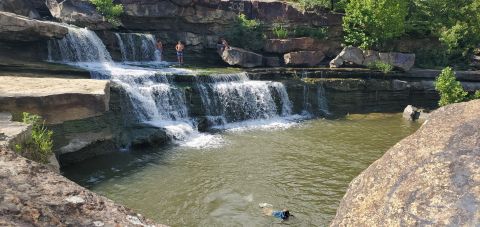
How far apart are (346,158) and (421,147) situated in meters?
11.3

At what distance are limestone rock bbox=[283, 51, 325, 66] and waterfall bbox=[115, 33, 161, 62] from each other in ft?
25.9

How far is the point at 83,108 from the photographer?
12.4m

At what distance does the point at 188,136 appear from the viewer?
17188mm

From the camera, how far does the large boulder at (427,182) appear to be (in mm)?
3172

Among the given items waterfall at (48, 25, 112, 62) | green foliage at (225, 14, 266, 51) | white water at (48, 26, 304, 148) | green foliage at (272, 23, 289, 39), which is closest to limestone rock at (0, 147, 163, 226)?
white water at (48, 26, 304, 148)

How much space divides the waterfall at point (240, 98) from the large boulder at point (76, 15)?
7327mm

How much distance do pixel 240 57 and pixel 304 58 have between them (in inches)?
168

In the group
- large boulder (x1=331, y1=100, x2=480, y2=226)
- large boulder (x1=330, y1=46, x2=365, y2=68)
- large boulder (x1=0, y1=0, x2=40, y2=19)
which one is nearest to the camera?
large boulder (x1=331, y1=100, x2=480, y2=226)

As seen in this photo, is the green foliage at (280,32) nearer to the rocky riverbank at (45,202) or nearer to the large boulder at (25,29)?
the large boulder at (25,29)

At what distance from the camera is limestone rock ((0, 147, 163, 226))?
2.57m

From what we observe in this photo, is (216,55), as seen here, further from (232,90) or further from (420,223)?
(420,223)

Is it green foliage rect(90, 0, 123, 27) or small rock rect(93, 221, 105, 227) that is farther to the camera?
green foliage rect(90, 0, 123, 27)

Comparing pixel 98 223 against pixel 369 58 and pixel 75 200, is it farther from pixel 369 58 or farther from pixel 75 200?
pixel 369 58

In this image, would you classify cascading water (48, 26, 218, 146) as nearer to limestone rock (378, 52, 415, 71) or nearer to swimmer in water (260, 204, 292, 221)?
swimmer in water (260, 204, 292, 221)
